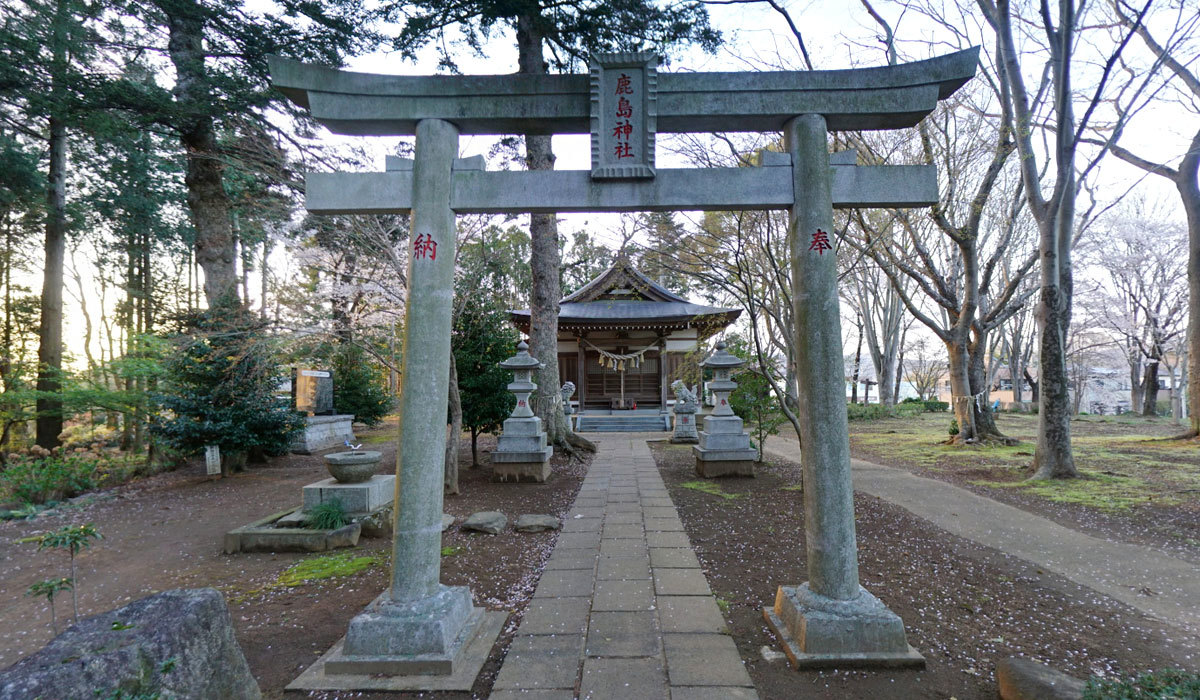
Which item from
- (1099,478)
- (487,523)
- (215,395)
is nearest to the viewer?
(487,523)

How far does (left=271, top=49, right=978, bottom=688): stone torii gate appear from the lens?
321 centimetres

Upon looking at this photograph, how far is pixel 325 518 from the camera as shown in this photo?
545 centimetres

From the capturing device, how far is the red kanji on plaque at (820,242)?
10.8 feet

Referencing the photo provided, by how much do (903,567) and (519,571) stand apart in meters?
3.50

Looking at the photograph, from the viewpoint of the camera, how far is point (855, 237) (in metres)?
10.5

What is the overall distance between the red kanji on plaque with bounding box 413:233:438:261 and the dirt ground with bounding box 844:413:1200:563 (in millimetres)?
7303

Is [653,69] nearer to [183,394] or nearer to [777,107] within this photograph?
[777,107]

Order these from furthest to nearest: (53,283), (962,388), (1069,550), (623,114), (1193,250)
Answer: (962,388) < (53,283) < (1193,250) < (1069,550) < (623,114)

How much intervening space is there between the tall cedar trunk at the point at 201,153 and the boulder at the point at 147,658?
9.56 m

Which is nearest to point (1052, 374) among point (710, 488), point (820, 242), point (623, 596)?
point (710, 488)

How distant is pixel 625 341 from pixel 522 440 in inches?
418

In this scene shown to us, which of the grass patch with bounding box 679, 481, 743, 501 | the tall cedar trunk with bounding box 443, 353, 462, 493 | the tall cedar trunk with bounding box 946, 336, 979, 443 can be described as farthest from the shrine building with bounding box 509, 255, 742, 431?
the tall cedar trunk with bounding box 443, 353, 462, 493

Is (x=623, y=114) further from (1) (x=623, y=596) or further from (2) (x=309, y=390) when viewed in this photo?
(2) (x=309, y=390)

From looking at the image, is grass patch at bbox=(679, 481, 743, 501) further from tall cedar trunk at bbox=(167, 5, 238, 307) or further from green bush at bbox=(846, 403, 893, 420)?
green bush at bbox=(846, 403, 893, 420)
